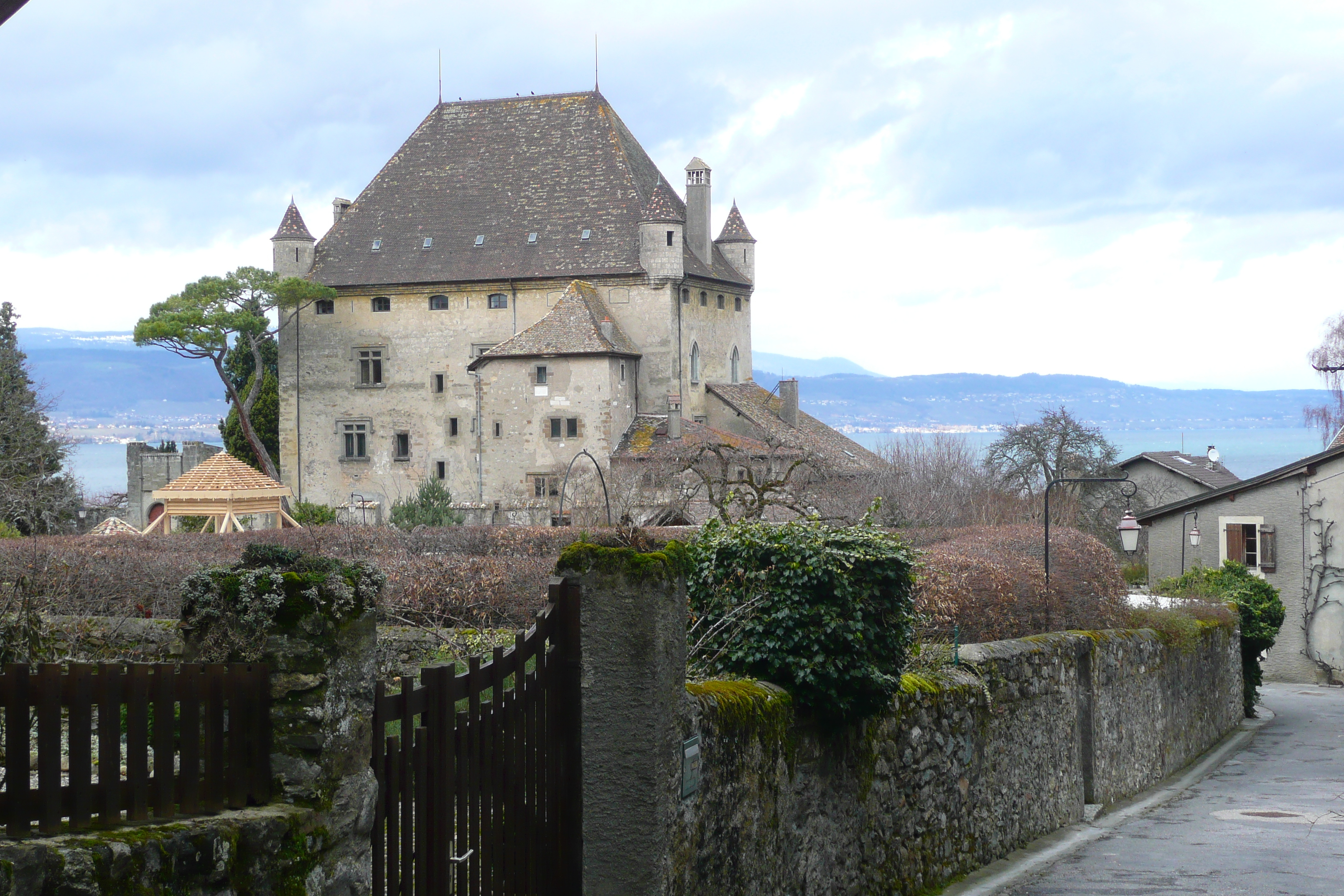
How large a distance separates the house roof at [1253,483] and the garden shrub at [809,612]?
33923 mm

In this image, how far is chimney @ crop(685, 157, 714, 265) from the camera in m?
56.9

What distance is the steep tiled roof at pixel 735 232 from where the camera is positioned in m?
59.9

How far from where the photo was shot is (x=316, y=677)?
15.6ft

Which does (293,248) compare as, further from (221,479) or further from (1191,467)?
(1191,467)

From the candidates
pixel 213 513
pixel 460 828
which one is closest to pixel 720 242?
pixel 213 513

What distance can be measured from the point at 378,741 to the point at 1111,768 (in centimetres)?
1423

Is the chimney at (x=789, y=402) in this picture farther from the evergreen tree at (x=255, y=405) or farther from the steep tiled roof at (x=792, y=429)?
the evergreen tree at (x=255, y=405)

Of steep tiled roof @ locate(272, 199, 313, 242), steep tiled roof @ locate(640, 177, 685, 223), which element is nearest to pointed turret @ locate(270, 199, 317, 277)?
steep tiled roof @ locate(272, 199, 313, 242)

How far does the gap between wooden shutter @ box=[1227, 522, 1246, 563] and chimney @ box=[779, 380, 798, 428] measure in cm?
1851

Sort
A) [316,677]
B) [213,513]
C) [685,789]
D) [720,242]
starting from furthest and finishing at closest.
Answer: [720,242] < [213,513] < [685,789] < [316,677]

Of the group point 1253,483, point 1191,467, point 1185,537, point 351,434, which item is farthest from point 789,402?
point 1253,483

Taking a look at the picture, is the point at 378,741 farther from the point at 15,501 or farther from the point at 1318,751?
the point at 15,501

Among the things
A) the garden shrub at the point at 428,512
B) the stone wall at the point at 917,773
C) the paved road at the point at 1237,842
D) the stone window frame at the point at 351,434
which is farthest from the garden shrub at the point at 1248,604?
the stone window frame at the point at 351,434

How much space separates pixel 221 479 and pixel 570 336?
875 inches
